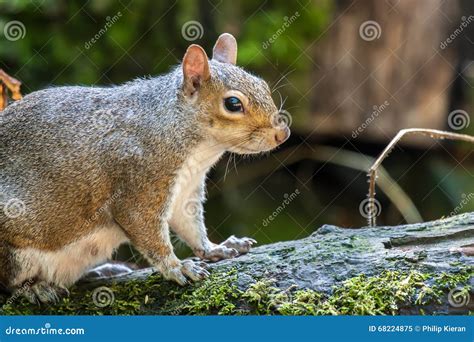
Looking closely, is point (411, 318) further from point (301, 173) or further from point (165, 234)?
point (301, 173)

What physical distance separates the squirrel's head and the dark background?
7.77ft

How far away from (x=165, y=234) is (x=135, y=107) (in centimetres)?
74

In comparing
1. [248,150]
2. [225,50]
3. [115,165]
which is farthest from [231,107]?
[115,165]

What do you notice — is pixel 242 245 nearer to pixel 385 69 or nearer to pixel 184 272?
pixel 184 272

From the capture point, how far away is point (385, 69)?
280 inches

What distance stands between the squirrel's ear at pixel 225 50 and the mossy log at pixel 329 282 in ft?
3.88

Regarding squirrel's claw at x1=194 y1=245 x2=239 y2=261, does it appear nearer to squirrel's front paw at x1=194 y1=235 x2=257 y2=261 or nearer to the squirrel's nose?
squirrel's front paw at x1=194 y1=235 x2=257 y2=261

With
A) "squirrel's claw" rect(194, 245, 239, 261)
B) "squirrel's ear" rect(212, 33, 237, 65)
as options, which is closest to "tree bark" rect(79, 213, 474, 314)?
"squirrel's claw" rect(194, 245, 239, 261)

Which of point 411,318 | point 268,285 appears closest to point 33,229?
point 268,285

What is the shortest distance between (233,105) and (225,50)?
23.7 inches

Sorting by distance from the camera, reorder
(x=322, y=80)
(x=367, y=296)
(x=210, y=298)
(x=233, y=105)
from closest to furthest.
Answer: (x=367, y=296), (x=210, y=298), (x=233, y=105), (x=322, y=80)

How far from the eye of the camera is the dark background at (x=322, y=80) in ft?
20.8

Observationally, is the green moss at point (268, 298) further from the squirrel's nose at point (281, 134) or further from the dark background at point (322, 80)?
the dark background at point (322, 80)

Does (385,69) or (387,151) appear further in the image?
(385,69)
